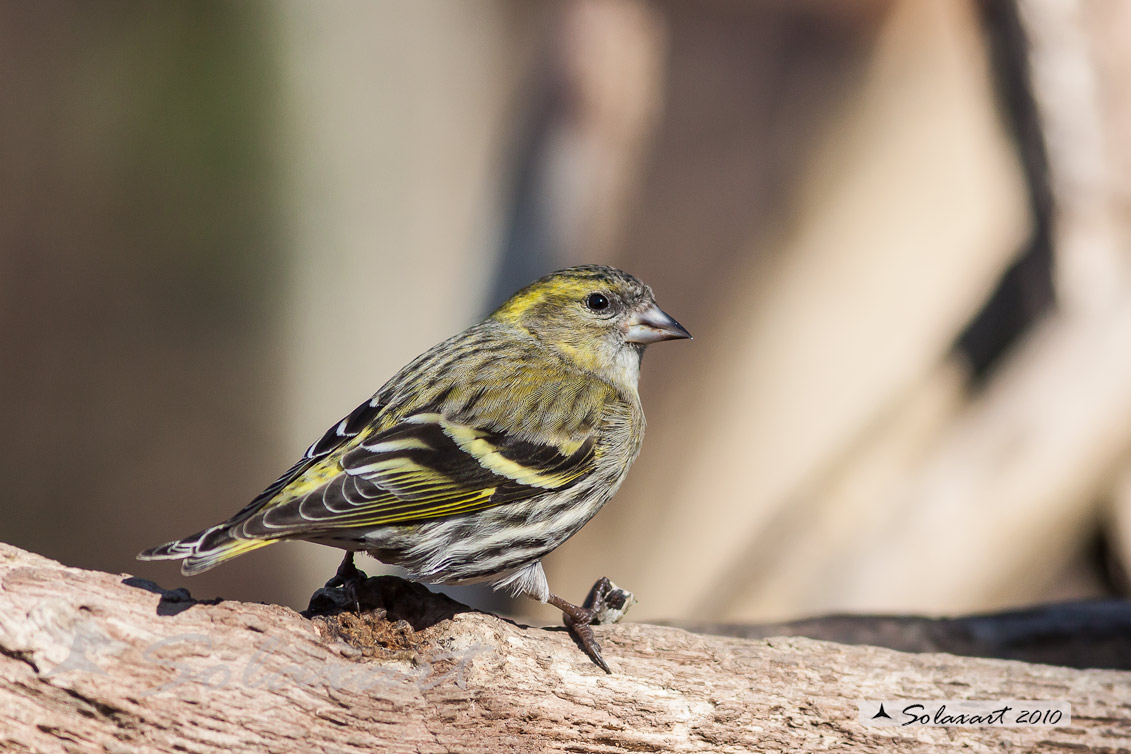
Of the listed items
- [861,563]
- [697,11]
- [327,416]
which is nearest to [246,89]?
[327,416]

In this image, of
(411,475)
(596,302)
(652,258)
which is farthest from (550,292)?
(652,258)

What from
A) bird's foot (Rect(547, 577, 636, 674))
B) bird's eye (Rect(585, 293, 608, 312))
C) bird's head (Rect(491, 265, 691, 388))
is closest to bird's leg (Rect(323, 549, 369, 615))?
Result: bird's foot (Rect(547, 577, 636, 674))

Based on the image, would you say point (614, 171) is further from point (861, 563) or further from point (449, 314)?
point (861, 563)

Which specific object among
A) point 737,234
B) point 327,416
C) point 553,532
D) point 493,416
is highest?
point 737,234

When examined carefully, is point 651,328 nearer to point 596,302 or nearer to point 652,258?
point 596,302

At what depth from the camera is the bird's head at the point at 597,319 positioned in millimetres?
3373

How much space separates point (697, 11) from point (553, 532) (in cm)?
481

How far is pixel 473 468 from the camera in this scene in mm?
2670

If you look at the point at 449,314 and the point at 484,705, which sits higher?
the point at 449,314

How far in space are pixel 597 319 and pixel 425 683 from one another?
4.75 feet

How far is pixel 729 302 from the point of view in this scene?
7000 mm

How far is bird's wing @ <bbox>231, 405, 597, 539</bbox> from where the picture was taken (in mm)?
2352

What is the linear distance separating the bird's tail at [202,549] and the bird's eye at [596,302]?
4.99ft

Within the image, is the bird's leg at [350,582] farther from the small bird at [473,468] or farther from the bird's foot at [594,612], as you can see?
the bird's foot at [594,612]
